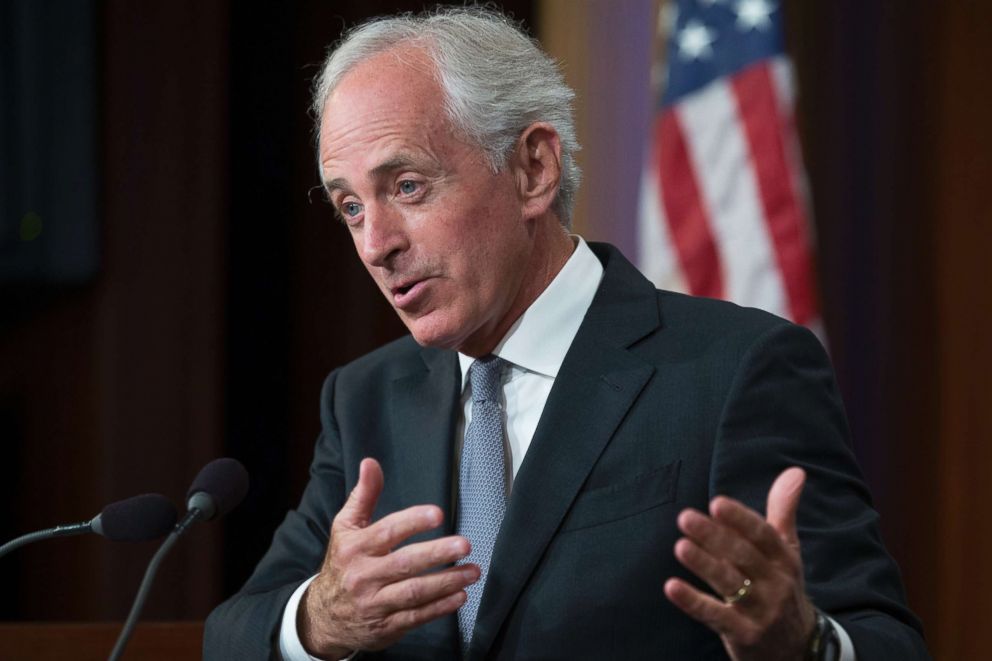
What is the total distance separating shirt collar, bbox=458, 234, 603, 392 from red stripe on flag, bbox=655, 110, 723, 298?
3.42 ft

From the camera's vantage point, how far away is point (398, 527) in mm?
A: 1364

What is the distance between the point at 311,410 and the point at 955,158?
187 centimetres

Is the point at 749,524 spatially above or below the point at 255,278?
below

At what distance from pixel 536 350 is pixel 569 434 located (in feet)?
0.59

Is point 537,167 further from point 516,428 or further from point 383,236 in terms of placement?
point 516,428

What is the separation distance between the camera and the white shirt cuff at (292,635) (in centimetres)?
161

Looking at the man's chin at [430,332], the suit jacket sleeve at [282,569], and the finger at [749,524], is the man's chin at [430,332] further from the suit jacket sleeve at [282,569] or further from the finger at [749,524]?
the finger at [749,524]

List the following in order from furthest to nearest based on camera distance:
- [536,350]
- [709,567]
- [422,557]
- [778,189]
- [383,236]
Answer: [778,189]
[536,350]
[383,236]
[422,557]
[709,567]

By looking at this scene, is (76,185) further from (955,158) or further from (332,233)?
(955,158)

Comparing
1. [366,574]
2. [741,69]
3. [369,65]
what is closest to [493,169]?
[369,65]

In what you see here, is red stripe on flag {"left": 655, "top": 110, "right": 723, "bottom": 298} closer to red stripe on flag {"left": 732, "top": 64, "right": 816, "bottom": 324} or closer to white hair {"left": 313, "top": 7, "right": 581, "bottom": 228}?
red stripe on flag {"left": 732, "top": 64, "right": 816, "bottom": 324}

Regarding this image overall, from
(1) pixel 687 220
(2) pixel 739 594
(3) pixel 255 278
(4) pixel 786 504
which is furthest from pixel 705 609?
(3) pixel 255 278

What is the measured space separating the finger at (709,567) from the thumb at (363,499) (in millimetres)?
411

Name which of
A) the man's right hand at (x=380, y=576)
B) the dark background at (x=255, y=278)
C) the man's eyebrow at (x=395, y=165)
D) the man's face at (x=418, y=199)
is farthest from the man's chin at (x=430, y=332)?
the dark background at (x=255, y=278)
